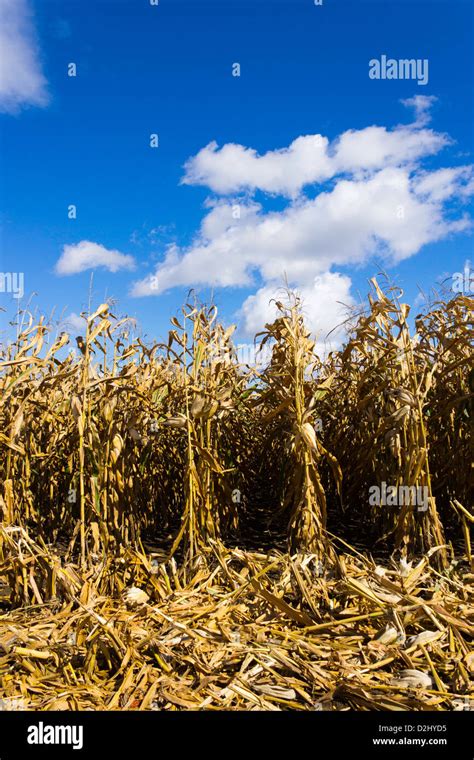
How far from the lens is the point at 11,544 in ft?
13.0

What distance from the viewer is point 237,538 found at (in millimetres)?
5402

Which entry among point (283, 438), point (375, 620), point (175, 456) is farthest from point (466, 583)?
point (175, 456)

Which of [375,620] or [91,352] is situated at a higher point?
[91,352]

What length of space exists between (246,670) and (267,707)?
1.05 ft

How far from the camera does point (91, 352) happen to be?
441 cm

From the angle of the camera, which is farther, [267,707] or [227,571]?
[227,571]

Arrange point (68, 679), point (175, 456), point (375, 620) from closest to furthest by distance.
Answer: point (68, 679), point (375, 620), point (175, 456)

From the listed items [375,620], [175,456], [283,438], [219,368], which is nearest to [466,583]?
[375,620]

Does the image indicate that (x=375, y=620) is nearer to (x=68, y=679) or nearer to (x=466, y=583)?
(x=466, y=583)

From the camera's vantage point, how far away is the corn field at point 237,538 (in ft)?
9.99

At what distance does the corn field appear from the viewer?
304cm
